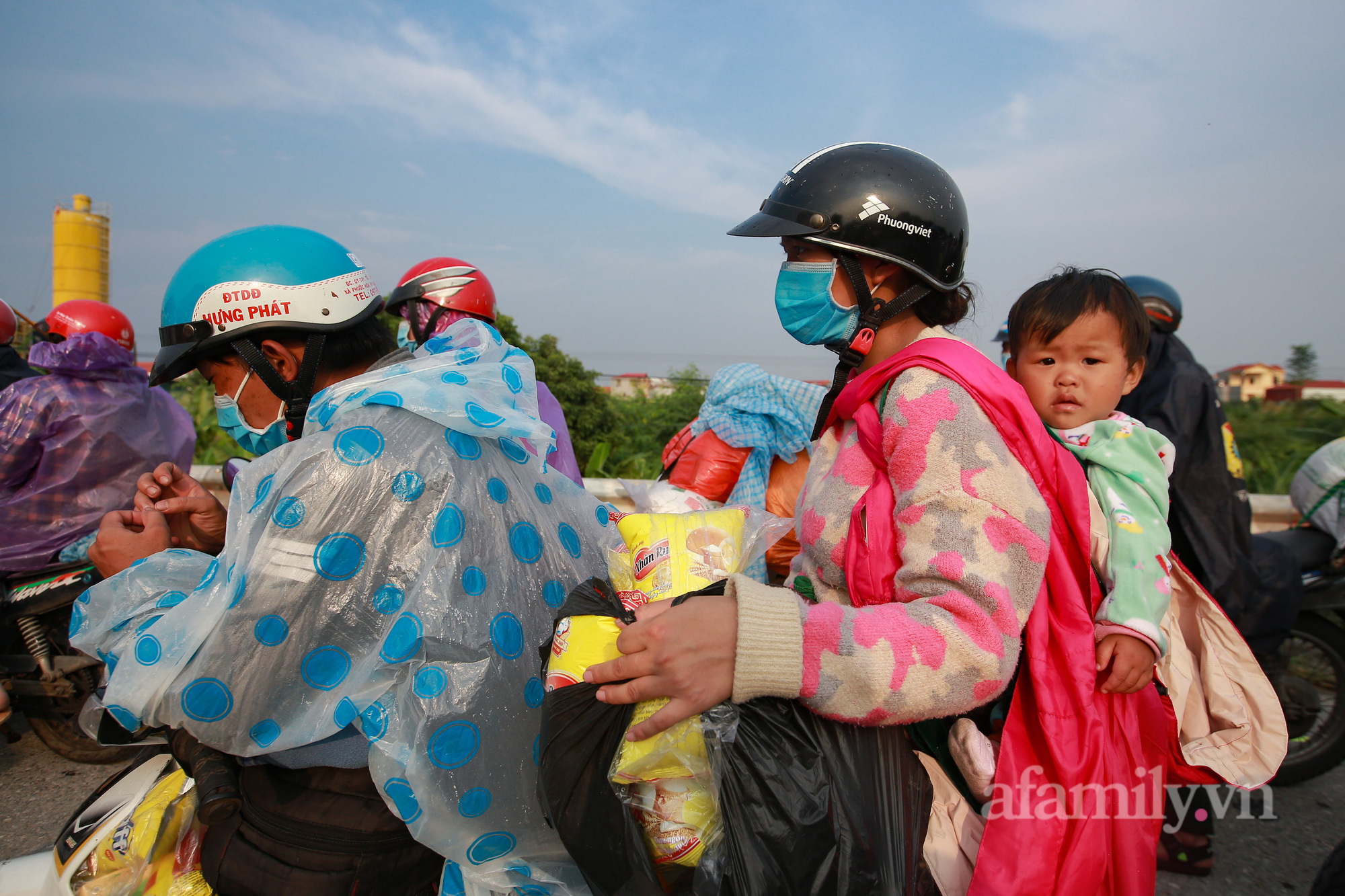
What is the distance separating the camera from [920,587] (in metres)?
1.10

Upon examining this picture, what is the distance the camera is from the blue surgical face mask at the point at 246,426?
6.25 ft

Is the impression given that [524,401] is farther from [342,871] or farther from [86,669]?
[86,669]

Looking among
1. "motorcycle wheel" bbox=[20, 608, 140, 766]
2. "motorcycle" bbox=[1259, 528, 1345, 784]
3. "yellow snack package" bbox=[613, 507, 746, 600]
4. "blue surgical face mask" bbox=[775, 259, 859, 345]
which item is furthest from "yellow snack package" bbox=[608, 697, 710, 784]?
"motorcycle wheel" bbox=[20, 608, 140, 766]

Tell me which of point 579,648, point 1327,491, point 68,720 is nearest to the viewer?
point 579,648

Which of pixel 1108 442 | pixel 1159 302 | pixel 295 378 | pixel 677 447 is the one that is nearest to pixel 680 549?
pixel 1108 442

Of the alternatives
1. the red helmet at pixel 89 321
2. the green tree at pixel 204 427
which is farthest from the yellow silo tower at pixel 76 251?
the red helmet at pixel 89 321

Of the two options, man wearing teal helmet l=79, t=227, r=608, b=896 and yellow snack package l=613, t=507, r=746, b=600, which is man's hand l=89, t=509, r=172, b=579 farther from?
yellow snack package l=613, t=507, r=746, b=600

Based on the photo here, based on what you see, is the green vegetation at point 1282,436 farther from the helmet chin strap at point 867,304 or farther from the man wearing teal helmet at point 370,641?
the man wearing teal helmet at point 370,641

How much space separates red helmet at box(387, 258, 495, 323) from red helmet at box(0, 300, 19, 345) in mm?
2609

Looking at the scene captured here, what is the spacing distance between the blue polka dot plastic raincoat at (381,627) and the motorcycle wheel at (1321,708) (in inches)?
145

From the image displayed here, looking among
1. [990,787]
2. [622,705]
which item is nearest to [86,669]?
[622,705]

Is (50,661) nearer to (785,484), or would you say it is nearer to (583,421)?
(785,484)

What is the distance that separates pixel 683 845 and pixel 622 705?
251mm

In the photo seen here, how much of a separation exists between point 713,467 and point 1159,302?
2085mm
